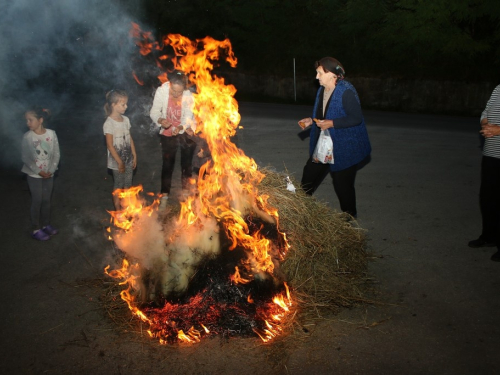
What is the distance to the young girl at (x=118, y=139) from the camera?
5852mm

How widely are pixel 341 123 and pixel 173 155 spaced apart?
2638 mm

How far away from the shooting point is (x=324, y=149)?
5.43 m

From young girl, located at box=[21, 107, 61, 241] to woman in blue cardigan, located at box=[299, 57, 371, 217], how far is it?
10.6 ft

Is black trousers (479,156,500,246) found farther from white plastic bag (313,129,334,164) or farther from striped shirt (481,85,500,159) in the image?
white plastic bag (313,129,334,164)

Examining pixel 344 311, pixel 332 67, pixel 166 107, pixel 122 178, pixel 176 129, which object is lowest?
pixel 344 311

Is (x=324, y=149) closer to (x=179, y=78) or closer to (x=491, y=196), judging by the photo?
(x=491, y=196)

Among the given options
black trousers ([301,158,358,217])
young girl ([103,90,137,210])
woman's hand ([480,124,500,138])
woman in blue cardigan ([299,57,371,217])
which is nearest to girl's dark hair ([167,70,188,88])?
young girl ([103,90,137,210])

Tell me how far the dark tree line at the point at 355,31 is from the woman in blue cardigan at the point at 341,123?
16.2 metres

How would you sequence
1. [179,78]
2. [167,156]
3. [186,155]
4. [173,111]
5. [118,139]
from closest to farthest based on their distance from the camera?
[118,139] → [179,78] → [173,111] → [167,156] → [186,155]

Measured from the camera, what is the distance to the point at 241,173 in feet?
16.4

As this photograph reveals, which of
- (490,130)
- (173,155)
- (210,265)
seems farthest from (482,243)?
(173,155)

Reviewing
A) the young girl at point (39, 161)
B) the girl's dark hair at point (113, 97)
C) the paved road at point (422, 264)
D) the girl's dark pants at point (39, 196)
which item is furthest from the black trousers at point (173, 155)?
the paved road at point (422, 264)

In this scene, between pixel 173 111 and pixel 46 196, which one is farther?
pixel 173 111

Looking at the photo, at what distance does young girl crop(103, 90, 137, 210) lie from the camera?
19.2ft
